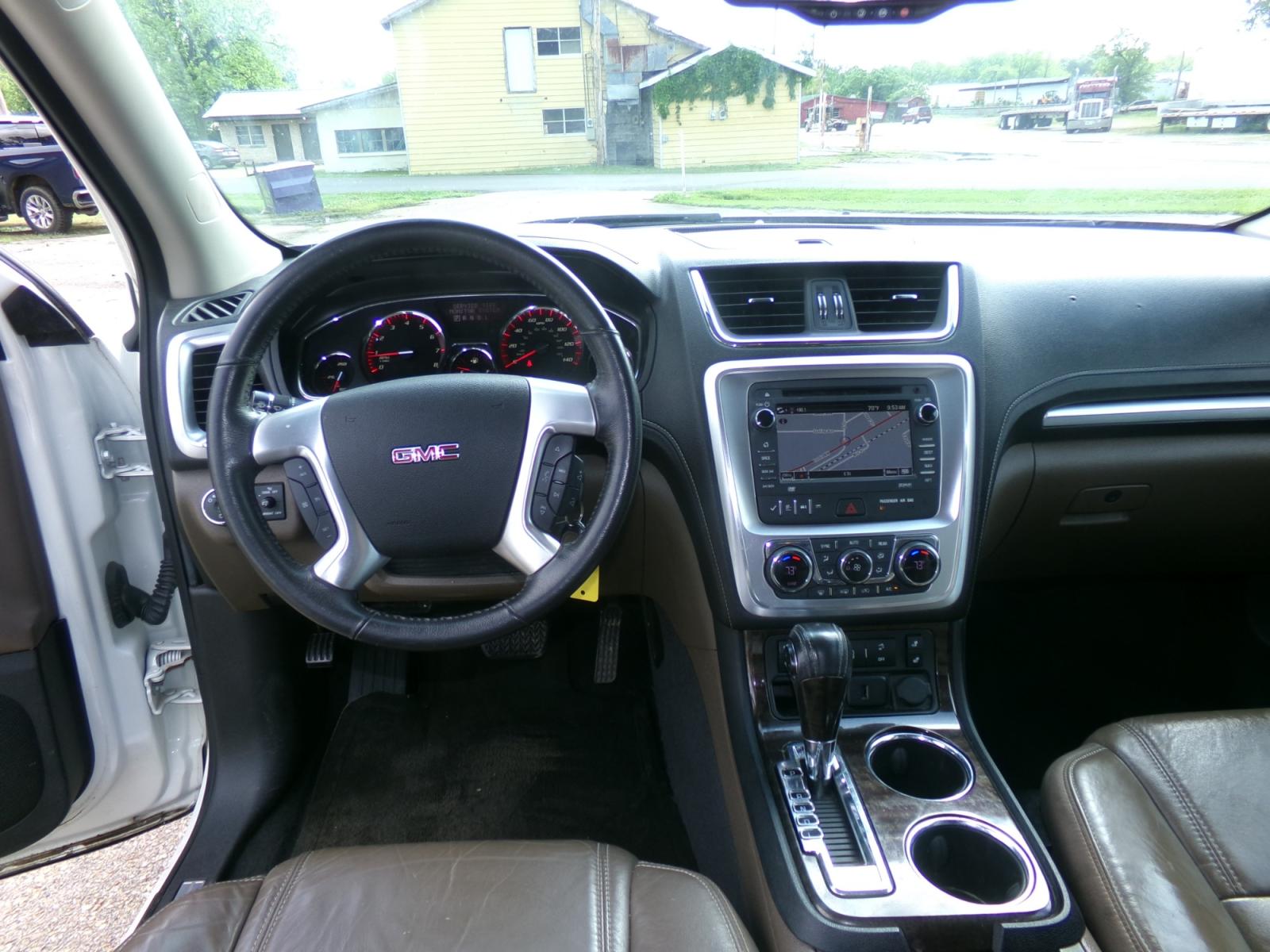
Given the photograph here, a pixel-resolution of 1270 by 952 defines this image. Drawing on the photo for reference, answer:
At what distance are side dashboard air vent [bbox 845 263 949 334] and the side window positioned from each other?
2.42 ft

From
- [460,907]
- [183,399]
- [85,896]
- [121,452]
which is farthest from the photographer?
[85,896]

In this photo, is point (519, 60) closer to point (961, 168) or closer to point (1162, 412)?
point (961, 168)

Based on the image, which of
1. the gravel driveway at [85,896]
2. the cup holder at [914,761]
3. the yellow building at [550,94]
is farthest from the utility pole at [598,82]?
the gravel driveway at [85,896]

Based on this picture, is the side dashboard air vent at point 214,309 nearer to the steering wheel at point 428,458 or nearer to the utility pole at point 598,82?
the steering wheel at point 428,458

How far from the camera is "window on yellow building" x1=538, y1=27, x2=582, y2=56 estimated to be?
1697 mm

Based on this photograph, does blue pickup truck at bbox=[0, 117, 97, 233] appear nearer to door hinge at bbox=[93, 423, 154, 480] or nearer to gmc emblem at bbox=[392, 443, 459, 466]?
door hinge at bbox=[93, 423, 154, 480]

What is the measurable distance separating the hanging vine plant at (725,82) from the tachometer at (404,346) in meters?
0.66

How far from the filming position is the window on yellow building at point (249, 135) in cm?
175

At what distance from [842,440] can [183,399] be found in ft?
4.06

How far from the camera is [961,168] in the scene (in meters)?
1.93

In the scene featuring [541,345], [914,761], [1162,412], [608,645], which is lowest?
[608,645]

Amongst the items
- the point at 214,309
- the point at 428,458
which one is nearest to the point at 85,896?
the point at 214,309

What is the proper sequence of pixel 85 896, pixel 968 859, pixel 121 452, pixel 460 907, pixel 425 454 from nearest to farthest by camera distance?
pixel 460 907
pixel 425 454
pixel 968 859
pixel 121 452
pixel 85 896

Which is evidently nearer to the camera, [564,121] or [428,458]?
[428,458]
